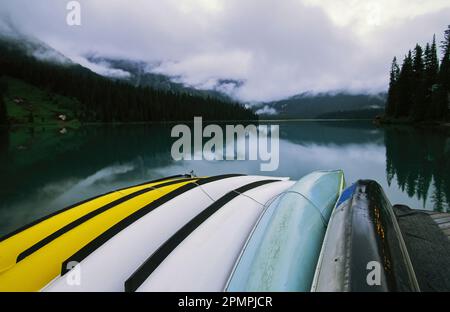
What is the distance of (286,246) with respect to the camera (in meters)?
2.60

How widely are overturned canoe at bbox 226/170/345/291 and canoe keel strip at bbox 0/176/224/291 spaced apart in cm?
198

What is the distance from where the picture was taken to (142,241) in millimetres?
3117

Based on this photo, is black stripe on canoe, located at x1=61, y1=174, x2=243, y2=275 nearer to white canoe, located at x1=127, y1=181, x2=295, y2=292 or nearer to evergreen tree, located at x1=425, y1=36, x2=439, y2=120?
white canoe, located at x1=127, y1=181, x2=295, y2=292

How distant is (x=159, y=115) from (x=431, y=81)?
317 feet

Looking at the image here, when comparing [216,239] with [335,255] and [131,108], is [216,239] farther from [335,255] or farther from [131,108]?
[131,108]

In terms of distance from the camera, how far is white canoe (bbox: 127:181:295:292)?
7.70 feet

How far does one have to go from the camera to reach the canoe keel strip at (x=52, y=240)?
8.73ft

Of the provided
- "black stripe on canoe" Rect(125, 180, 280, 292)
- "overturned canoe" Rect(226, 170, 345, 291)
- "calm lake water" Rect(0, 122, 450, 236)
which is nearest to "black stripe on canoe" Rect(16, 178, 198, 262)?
"black stripe on canoe" Rect(125, 180, 280, 292)

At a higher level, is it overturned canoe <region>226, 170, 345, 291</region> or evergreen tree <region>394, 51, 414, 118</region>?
evergreen tree <region>394, 51, 414, 118</region>

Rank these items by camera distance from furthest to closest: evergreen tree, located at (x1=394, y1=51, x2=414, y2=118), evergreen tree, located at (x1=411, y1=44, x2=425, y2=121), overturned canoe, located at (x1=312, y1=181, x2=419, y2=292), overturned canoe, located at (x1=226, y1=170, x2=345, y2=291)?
evergreen tree, located at (x1=394, y1=51, x2=414, y2=118), evergreen tree, located at (x1=411, y1=44, x2=425, y2=121), overturned canoe, located at (x1=226, y1=170, x2=345, y2=291), overturned canoe, located at (x1=312, y1=181, x2=419, y2=292)

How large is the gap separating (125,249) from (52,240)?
1157mm

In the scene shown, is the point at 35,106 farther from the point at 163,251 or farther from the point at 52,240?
the point at 163,251

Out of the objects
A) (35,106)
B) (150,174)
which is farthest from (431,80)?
(35,106)

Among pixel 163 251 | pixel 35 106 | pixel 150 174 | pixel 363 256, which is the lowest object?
pixel 150 174
